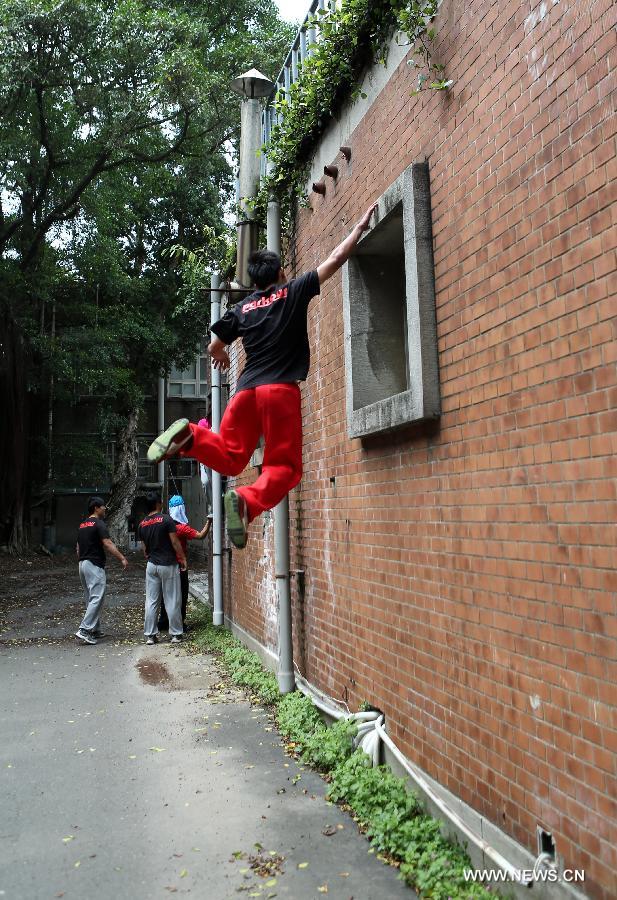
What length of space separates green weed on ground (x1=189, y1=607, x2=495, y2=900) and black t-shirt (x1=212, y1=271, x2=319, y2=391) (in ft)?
7.94

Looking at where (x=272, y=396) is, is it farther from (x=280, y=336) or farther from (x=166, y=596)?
(x=166, y=596)

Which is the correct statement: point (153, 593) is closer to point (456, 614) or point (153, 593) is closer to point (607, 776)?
point (456, 614)

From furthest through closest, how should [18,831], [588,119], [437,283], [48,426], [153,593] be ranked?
1. [48,426]
2. [153,593]
3. [18,831]
4. [437,283]
5. [588,119]

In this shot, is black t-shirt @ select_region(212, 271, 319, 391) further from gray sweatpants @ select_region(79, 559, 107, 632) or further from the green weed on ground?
gray sweatpants @ select_region(79, 559, 107, 632)

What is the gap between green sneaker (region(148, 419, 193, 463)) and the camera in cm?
405

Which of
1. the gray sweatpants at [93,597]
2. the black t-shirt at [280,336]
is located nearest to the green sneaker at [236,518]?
the black t-shirt at [280,336]

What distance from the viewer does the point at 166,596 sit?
1123 cm

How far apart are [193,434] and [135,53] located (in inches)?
648

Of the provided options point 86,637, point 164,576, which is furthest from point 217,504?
point 86,637

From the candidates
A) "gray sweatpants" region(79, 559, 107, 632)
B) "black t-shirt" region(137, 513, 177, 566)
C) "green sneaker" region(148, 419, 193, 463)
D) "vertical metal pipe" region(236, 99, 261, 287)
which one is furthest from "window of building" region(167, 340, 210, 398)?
"green sneaker" region(148, 419, 193, 463)

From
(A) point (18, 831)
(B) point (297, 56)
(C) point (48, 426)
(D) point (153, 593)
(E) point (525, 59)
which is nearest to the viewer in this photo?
(E) point (525, 59)

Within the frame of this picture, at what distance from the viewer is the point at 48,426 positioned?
2761 centimetres

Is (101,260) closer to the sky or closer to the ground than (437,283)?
closer to the sky

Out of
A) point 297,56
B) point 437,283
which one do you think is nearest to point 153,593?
point 297,56
